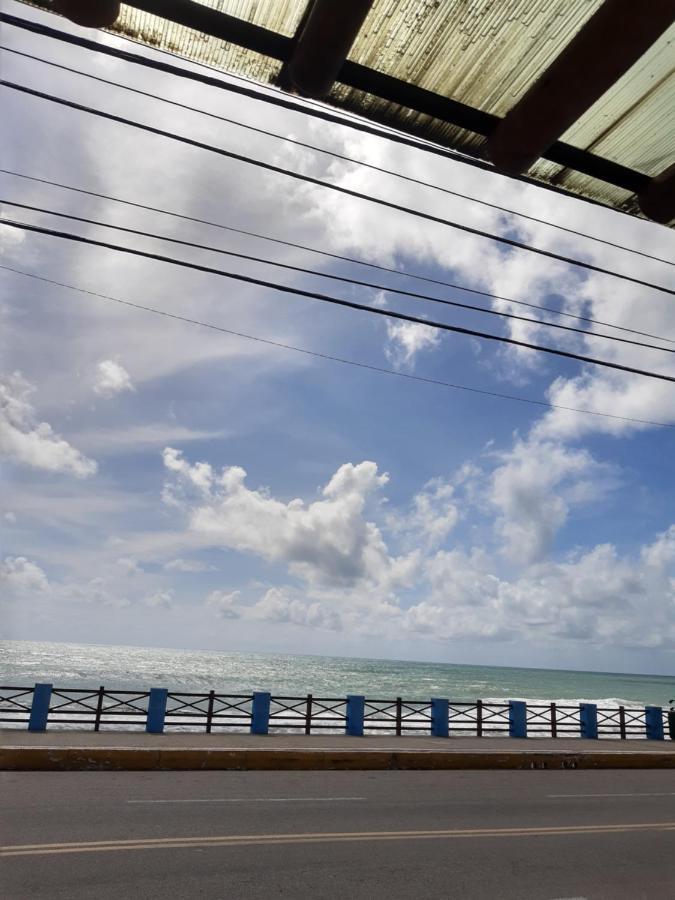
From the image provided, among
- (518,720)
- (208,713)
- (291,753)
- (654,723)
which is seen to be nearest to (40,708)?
→ (208,713)

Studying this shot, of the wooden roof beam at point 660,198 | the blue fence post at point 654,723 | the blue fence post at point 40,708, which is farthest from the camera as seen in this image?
the blue fence post at point 654,723

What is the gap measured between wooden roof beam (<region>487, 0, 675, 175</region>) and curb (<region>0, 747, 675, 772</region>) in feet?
45.4

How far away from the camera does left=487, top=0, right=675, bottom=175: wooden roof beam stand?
2.20 metres

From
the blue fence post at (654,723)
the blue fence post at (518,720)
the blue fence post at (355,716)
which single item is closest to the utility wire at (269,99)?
the blue fence post at (355,716)

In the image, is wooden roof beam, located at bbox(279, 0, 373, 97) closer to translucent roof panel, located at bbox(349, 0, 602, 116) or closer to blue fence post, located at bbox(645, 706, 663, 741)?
translucent roof panel, located at bbox(349, 0, 602, 116)

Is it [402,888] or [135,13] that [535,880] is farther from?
[135,13]

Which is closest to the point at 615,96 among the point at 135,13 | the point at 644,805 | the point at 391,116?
the point at 391,116

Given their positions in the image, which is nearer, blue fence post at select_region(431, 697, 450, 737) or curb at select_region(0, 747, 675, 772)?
curb at select_region(0, 747, 675, 772)

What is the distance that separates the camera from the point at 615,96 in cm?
279

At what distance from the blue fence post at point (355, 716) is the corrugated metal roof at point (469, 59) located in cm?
1812

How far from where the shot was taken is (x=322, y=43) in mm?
2568

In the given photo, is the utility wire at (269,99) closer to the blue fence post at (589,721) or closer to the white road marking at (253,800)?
the white road marking at (253,800)

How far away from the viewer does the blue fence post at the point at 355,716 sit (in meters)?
19.0

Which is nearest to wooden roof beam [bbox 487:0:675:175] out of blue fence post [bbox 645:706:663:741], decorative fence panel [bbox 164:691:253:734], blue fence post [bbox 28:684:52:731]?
decorative fence panel [bbox 164:691:253:734]
